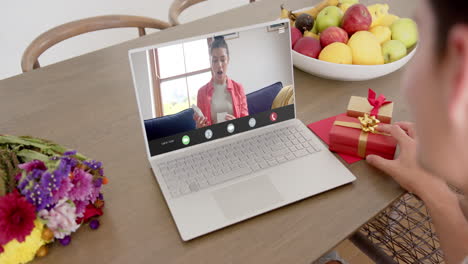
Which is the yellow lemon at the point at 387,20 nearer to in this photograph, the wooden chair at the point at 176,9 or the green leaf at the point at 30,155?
the wooden chair at the point at 176,9

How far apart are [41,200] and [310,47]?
33.4 inches

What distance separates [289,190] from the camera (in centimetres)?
85

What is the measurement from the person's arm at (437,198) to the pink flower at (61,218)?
65cm

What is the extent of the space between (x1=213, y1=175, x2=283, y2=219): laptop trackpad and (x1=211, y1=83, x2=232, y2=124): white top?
0.59 feet

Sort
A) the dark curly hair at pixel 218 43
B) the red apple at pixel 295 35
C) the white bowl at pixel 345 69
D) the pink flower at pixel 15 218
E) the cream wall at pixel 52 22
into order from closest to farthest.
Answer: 1. the pink flower at pixel 15 218
2. the dark curly hair at pixel 218 43
3. the white bowl at pixel 345 69
4. the red apple at pixel 295 35
5. the cream wall at pixel 52 22

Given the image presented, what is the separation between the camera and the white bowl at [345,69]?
1148 millimetres

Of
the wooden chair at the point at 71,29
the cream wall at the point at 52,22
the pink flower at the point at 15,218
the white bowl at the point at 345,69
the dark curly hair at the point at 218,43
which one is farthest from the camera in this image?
the cream wall at the point at 52,22

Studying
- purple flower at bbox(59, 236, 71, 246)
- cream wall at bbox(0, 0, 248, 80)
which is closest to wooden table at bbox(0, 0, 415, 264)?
purple flower at bbox(59, 236, 71, 246)

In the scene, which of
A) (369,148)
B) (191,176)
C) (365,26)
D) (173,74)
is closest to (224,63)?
(173,74)

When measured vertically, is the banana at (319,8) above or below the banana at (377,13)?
above

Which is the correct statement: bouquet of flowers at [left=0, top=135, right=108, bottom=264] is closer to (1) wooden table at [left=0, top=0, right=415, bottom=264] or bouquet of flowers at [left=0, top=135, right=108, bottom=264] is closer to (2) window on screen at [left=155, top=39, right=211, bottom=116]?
(1) wooden table at [left=0, top=0, right=415, bottom=264]

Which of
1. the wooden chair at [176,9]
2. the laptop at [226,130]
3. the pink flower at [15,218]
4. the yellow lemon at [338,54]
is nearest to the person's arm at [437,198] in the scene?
the laptop at [226,130]

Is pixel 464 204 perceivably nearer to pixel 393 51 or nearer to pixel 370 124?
pixel 370 124

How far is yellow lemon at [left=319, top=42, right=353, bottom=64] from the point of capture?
1.16m
